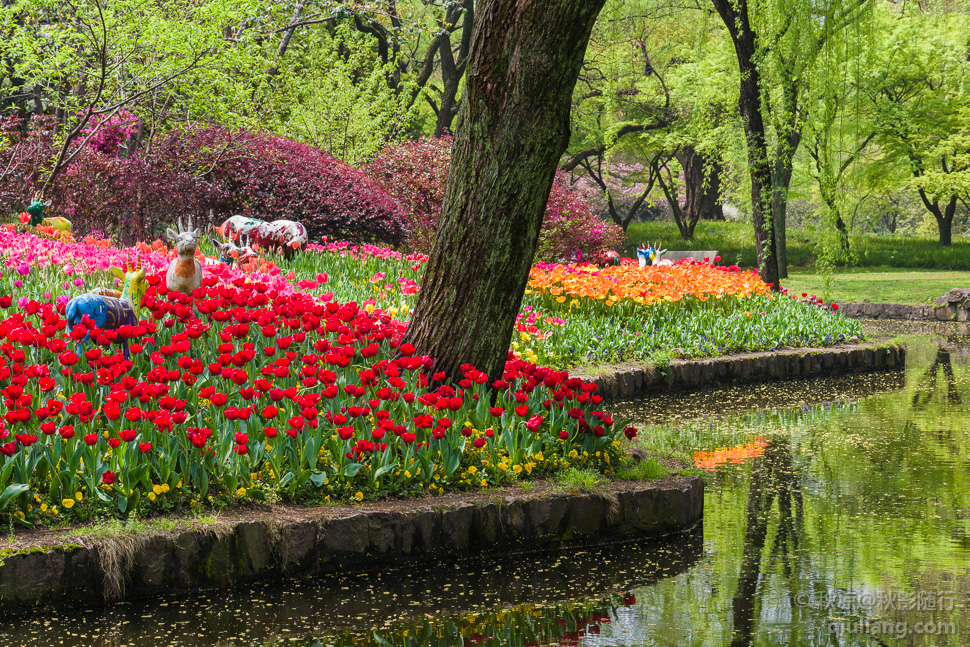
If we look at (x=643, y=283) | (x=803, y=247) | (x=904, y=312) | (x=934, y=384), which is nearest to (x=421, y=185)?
(x=643, y=283)

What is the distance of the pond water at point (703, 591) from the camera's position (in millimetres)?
3635

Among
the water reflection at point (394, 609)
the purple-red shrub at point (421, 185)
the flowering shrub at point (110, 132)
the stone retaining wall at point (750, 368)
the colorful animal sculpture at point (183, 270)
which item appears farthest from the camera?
the purple-red shrub at point (421, 185)

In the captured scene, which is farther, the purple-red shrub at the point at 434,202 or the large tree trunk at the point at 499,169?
the purple-red shrub at the point at 434,202

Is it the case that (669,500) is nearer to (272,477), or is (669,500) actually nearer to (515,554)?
(515,554)

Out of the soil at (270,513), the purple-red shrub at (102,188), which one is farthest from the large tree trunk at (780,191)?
the soil at (270,513)

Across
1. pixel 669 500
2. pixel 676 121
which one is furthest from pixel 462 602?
pixel 676 121

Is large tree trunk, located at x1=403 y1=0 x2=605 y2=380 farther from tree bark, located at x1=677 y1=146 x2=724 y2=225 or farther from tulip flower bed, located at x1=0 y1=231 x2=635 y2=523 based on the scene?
tree bark, located at x1=677 y1=146 x2=724 y2=225

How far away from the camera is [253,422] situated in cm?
464

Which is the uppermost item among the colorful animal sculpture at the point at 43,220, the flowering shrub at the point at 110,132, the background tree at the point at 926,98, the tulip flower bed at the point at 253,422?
the background tree at the point at 926,98

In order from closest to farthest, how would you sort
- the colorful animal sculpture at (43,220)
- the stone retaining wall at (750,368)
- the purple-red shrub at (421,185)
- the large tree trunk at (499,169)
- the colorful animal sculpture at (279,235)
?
the large tree trunk at (499,169)
the stone retaining wall at (750,368)
the colorful animal sculpture at (43,220)
the colorful animal sculpture at (279,235)
the purple-red shrub at (421,185)

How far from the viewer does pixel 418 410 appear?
5148 mm

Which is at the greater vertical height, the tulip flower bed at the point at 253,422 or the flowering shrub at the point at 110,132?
the flowering shrub at the point at 110,132

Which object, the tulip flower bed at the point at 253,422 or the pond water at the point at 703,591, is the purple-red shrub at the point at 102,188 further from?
the pond water at the point at 703,591

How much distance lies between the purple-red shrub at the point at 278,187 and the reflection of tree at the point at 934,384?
28.7 feet
